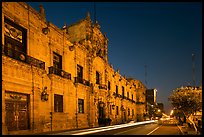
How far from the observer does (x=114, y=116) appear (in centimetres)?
3972

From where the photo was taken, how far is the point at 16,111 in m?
16.9

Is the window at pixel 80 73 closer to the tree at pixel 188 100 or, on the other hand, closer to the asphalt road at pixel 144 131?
the asphalt road at pixel 144 131

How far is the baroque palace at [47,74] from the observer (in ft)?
54.5

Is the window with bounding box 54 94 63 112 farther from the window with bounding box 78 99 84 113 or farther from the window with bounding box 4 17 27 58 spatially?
the window with bounding box 4 17 27 58

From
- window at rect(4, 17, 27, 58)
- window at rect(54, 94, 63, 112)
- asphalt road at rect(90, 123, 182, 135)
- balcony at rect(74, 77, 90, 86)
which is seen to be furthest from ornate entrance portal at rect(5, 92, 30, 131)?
balcony at rect(74, 77, 90, 86)

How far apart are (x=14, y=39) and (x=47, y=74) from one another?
169 inches

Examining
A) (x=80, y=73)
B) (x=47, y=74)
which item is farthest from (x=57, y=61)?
(x=80, y=73)

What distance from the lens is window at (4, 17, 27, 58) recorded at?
1665cm

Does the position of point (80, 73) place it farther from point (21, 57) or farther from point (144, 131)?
point (21, 57)

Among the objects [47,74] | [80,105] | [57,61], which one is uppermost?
[57,61]

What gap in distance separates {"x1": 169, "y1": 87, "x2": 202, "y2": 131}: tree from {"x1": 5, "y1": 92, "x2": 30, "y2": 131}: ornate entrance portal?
40.2 ft

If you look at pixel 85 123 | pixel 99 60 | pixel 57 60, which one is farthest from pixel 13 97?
pixel 99 60

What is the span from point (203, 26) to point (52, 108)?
14806mm

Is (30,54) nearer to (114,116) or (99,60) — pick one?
(99,60)
